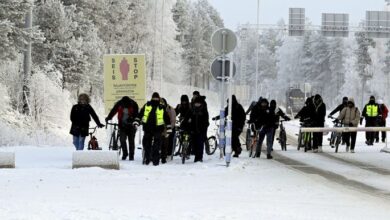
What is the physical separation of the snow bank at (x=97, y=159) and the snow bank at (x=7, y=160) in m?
1.38

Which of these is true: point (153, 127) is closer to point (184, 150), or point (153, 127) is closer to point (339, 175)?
point (184, 150)

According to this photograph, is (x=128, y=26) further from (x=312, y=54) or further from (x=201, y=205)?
(x=312, y=54)

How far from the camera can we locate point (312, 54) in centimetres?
13350

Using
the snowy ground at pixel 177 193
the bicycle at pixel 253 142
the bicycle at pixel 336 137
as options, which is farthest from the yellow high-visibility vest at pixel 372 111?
the snowy ground at pixel 177 193

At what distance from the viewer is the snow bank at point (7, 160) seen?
1555cm

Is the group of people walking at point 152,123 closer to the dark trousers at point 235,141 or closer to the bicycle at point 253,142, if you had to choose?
the dark trousers at point 235,141

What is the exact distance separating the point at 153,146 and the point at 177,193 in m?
5.26

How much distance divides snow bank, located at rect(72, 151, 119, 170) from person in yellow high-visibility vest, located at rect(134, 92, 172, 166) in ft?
5.47

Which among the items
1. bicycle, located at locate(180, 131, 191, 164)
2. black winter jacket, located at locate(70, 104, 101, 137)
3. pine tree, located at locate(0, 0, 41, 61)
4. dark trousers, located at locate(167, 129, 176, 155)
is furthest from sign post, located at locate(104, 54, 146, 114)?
pine tree, located at locate(0, 0, 41, 61)

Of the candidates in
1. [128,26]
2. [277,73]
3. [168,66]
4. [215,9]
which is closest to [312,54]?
[215,9]

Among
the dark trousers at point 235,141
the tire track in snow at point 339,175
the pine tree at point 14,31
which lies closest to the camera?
the tire track in snow at point 339,175

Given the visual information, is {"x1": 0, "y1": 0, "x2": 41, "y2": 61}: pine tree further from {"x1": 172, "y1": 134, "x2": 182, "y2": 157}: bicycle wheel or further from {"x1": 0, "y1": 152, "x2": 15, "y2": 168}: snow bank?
{"x1": 0, "y1": 152, "x2": 15, "y2": 168}: snow bank

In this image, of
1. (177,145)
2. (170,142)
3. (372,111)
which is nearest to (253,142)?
(177,145)

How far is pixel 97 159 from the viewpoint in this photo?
15742 millimetres
